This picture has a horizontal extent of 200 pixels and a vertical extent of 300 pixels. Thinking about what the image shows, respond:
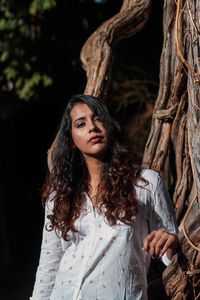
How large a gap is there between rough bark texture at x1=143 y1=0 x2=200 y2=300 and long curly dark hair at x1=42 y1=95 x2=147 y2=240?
0.26 meters

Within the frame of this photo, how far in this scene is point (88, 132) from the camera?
5.57 feet

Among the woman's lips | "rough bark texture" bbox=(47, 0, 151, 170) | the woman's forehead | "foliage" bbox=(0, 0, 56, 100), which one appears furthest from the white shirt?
"foliage" bbox=(0, 0, 56, 100)

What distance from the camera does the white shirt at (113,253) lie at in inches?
60.9

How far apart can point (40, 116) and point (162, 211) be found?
3.49 m

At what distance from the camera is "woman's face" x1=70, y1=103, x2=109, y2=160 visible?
1.69m

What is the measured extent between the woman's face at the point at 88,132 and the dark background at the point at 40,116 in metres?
1.76

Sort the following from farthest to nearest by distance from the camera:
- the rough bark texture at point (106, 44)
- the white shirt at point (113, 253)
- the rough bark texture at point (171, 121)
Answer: the rough bark texture at point (106, 44)
the rough bark texture at point (171, 121)
the white shirt at point (113, 253)

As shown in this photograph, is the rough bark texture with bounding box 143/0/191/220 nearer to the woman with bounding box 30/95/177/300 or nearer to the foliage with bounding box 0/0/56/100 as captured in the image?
the woman with bounding box 30/95/177/300

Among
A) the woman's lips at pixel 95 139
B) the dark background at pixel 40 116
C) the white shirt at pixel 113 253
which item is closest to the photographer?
the white shirt at pixel 113 253

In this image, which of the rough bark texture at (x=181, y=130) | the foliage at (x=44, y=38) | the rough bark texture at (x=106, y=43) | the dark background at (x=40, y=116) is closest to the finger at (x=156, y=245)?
the rough bark texture at (x=181, y=130)

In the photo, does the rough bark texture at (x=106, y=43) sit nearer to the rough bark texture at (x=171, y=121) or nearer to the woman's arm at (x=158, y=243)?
the rough bark texture at (x=171, y=121)

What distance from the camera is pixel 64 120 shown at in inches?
74.2

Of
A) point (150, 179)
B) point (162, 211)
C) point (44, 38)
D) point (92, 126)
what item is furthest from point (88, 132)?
point (44, 38)

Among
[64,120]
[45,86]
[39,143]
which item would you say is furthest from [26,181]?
[64,120]
